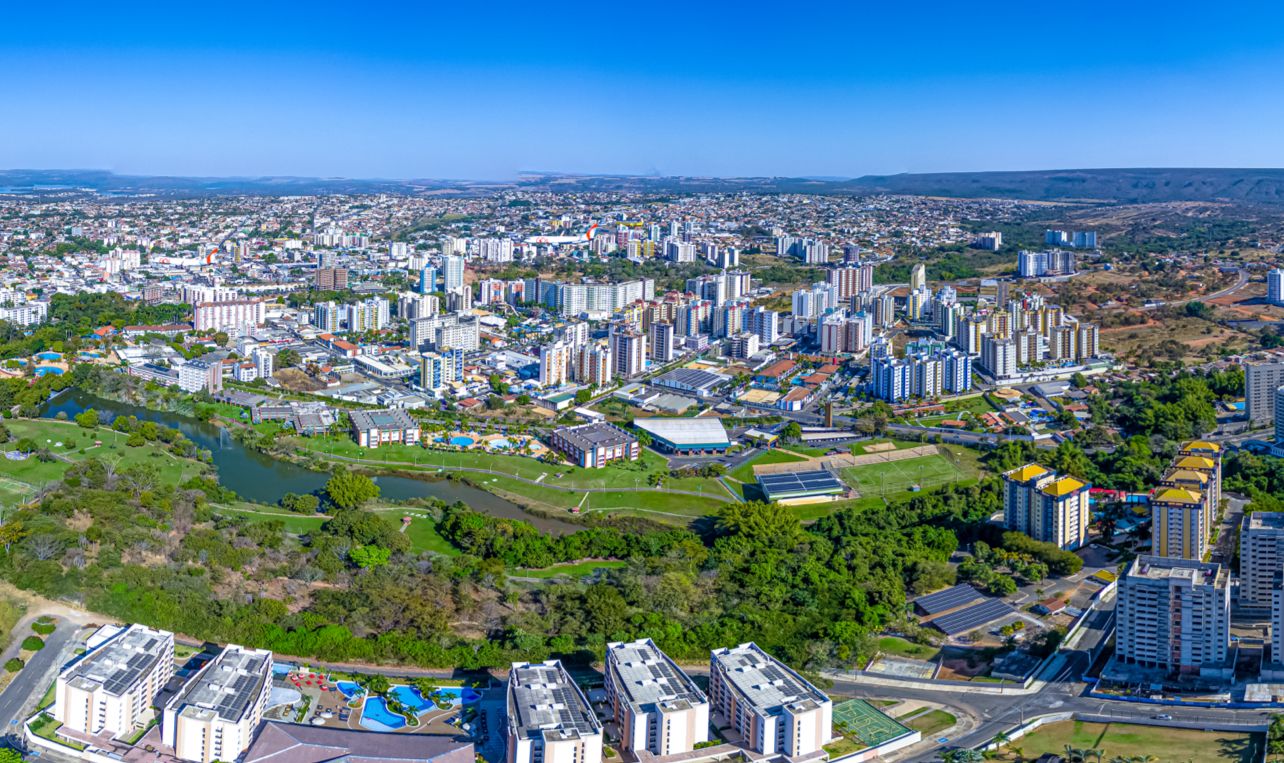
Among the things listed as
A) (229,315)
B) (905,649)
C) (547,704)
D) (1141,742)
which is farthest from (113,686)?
(229,315)

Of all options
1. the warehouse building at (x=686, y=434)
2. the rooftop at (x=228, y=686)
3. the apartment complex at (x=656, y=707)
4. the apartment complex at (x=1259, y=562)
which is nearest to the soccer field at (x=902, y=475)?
the warehouse building at (x=686, y=434)

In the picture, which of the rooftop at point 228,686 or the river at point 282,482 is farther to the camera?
the river at point 282,482

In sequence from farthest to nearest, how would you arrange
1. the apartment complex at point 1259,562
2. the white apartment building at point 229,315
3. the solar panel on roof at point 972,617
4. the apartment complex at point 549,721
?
1. the white apartment building at point 229,315
2. the apartment complex at point 1259,562
3. the solar panel on roof at point 972,617
4. the apartment complex at point 549,721

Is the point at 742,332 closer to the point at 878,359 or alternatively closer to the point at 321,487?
the point at 878,359

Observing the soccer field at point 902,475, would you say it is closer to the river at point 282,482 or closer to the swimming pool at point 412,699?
the river at point 282,482

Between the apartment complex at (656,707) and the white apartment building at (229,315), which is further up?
the white apartment building at (229,315)

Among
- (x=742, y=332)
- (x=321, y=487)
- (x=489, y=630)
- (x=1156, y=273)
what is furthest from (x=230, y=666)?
(x=1156, y=273)
